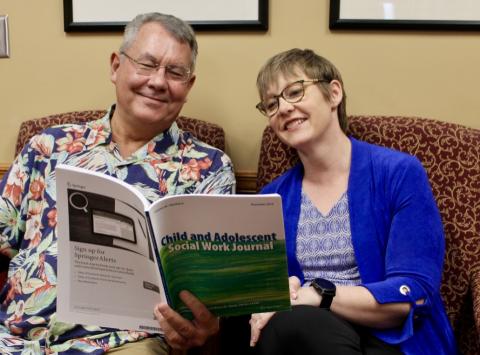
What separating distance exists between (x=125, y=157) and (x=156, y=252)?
0.60 m

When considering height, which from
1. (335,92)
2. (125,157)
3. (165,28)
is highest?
(165,28)

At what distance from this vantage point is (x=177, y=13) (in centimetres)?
184

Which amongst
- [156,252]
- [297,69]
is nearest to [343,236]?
[297,69]

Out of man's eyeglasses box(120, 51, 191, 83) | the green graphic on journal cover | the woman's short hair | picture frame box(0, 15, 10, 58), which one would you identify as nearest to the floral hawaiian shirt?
man's eyeglasses box(120, 51, 191, 83)

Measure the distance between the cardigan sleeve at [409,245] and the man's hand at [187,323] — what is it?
1.25 ft

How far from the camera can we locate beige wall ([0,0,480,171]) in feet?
5.73

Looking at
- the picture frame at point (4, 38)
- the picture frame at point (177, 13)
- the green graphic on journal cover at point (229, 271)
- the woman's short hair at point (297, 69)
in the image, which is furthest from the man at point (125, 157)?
the picture frame at point (4, 38)

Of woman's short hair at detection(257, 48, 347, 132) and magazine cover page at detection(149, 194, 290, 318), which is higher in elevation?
woman's short hair at detection(257, 48, 347, 132)

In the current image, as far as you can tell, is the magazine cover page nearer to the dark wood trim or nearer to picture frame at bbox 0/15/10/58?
the dark wood trim

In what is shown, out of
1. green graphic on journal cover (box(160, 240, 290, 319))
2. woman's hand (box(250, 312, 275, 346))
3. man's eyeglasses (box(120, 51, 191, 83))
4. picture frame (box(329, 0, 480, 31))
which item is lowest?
A: woman's hand (box(250, 312, 275, 346))

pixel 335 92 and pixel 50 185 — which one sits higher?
pixel 335 92

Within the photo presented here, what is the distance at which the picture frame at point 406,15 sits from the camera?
5.56 ft

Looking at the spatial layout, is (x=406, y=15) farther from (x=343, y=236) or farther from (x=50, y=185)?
(x=50, y=185)

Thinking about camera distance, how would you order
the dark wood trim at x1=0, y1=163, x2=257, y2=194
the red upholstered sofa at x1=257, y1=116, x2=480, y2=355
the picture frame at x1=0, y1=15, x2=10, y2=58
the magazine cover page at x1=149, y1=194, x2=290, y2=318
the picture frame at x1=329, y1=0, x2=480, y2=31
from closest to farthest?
1. the magazine cover page at x1=149, y1=194, x2=290, y2=318
2. the red upholstered sofa at x1=257, y1=116, x2=480, y2=355
3. the picture frame at x1=329, y1=0, x2=480, y2=31
4. the dark wood trim at x1=0, y1=163, x2=257, y2=194
5. the picture frame at x1=0, y1=15, x2=10, y2=58
